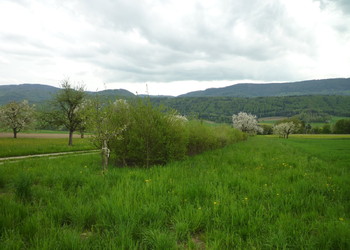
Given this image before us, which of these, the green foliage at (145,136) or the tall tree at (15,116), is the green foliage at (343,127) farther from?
the tall tree at (15,116)

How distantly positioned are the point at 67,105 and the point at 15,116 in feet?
89.9

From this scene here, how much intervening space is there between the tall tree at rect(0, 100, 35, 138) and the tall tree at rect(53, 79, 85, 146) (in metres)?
24.6

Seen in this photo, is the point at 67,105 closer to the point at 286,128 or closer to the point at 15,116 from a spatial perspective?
the point at 15,116

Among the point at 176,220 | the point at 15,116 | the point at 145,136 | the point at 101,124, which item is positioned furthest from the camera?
the point at 15,116

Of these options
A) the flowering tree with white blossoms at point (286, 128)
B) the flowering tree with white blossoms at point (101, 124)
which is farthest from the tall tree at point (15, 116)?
the flowering tree with white blossoms at point (286, 128)

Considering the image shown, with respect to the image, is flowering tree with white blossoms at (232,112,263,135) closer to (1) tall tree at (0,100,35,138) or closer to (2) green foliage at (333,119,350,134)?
(2) green foliage at (333,119,350,134)

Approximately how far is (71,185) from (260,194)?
673 centimetres

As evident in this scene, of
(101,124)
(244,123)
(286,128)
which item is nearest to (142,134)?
(101,124)

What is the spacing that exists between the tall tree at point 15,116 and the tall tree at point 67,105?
24.6 meters

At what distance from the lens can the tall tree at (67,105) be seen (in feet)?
101

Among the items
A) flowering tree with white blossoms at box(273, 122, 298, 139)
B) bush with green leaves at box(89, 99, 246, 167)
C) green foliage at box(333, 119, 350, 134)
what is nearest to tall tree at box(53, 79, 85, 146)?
bush with green leaves at box(89, 99, 246, 167)

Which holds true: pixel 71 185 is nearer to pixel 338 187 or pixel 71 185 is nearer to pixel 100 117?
pixel 100 117

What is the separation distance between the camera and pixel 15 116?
47.2 meters

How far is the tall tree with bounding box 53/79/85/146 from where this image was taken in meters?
30.6
